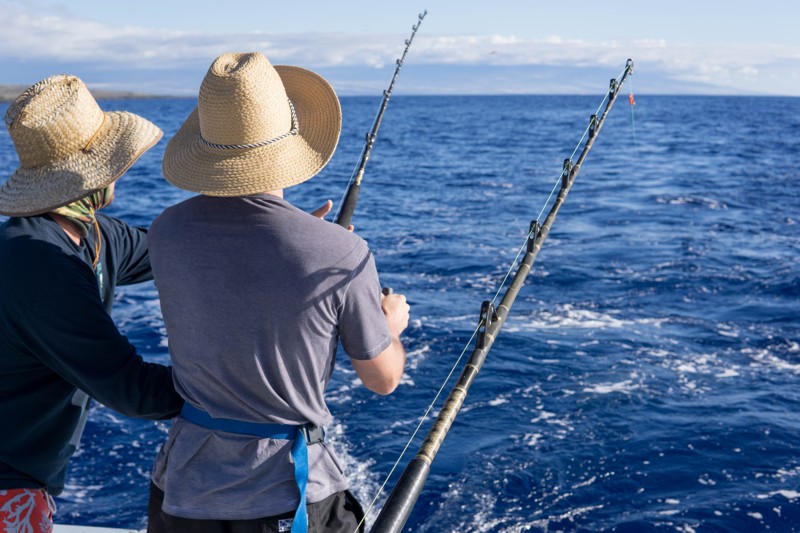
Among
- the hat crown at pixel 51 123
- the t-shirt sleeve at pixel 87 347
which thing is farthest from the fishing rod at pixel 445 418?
the hat crown at pixel 51 123

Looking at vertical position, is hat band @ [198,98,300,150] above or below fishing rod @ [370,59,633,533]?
→ above

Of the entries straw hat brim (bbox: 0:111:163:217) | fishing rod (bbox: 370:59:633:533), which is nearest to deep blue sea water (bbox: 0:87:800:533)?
fishing rod (bbox: 370:59:633:533)

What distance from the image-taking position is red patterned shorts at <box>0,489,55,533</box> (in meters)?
2.00

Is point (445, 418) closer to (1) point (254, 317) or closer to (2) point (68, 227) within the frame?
(1) point (254, 317)

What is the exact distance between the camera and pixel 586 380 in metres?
6.43

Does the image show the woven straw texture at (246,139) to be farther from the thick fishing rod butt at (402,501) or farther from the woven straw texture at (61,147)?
the thick fishing rod butt at (402,501)

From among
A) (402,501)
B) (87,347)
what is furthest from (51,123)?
(402,501)

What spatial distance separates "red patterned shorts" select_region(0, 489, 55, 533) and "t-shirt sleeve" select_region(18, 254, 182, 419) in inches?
15.9

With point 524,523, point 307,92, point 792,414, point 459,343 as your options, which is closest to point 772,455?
point 792,414

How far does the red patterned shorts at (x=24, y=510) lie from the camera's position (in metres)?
2.00

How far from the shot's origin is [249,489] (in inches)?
65.6

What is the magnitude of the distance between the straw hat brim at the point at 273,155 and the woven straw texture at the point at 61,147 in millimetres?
191

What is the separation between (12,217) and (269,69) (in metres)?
0.73

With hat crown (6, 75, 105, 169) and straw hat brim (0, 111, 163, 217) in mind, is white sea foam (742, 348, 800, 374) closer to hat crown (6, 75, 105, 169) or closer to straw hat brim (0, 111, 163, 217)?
straw hat brim (0, 111, 163, 217)
